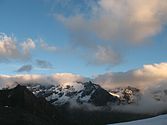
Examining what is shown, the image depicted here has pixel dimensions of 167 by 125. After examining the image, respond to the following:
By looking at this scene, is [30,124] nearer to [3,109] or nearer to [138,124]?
[3,109]

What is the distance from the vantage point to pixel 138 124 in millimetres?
53812

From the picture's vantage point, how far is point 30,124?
157 m

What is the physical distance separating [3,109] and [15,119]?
2502 cm

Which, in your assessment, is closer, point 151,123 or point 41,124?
point 151,123

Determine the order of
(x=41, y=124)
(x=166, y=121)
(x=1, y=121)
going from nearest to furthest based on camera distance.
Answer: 1. (x=166, y=121)
2. (x=1, y=121)
3. (x=41, y=124)

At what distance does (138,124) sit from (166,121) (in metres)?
4.20

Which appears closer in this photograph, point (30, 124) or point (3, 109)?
point (30, 124)

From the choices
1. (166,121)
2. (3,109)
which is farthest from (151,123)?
(3,109)

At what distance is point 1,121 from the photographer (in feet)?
498

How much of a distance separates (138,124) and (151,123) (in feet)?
8.86

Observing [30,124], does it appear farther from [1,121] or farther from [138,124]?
[138,124]

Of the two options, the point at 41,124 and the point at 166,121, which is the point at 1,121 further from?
the point at 166,121

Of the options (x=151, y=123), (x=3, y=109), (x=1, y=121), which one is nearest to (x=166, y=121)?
(x=151, y=123)

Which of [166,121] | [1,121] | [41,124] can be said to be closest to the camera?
[166,121]
